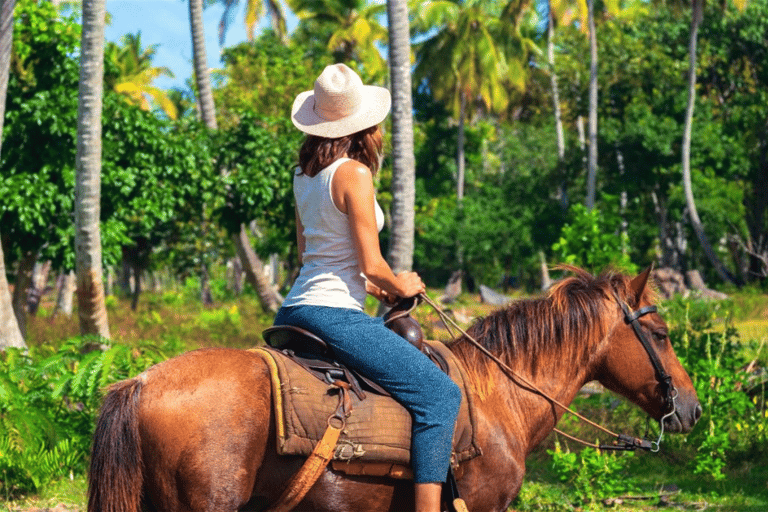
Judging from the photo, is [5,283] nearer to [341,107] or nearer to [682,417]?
[341,107]

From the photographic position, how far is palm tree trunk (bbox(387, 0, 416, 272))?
1093cm

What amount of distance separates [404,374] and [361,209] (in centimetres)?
73

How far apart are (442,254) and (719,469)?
29878 millimetres

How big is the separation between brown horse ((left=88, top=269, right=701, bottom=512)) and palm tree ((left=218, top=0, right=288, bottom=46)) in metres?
33.7

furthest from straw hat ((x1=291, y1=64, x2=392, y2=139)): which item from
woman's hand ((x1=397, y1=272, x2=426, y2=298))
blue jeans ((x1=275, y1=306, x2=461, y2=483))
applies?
blue jeans ((x1=275, y1=306, x2=461, y2=483))

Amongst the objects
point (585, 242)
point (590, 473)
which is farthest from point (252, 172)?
point (590, 473)

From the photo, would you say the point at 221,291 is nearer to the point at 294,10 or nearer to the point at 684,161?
the point at 294,10

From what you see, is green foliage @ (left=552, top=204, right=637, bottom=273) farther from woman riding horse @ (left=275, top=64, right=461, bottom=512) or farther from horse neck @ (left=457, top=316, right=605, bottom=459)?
woman riding horse @ (left=275, top=64, right=461, bottom=512)

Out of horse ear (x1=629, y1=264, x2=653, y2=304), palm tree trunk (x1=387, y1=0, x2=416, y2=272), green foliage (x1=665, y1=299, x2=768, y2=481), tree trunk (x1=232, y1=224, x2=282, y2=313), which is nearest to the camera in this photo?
horse ear (x1=629, y1=264, x2=653, y2=304)

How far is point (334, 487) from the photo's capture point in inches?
149

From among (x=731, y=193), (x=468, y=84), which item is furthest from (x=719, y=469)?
(x=468, y=84)

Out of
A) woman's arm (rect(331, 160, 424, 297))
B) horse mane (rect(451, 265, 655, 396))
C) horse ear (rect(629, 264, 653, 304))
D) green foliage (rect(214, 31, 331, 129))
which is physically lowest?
horse mane (rect(451, 265, 655, 396))

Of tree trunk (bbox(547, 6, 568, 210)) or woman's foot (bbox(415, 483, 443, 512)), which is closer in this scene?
woman's foot (bbox(415, 483, 443, 512))

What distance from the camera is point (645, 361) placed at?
439 cm
